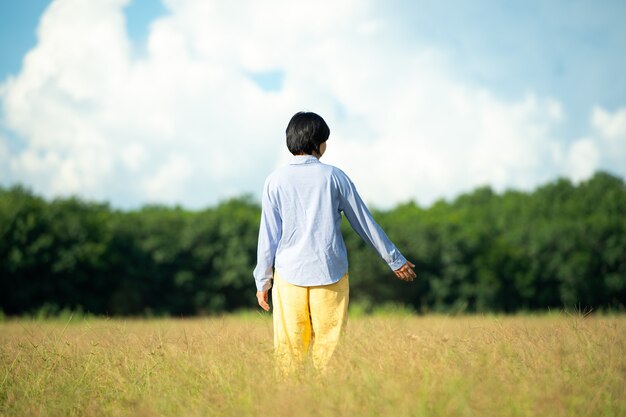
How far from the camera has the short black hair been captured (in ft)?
17.0

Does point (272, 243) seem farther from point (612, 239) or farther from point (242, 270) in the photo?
point (612, 239)

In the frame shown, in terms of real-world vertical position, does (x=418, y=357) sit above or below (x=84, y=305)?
above

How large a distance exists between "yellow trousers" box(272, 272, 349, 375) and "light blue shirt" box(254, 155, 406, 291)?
92 millimetres

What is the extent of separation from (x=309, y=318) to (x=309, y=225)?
0.73m

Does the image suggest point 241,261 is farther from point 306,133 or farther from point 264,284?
point 306,133

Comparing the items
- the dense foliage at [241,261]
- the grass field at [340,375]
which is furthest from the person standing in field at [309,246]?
the dense foliage at [241,261]

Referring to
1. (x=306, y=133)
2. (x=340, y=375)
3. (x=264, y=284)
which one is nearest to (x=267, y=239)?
(x=264, y=284)

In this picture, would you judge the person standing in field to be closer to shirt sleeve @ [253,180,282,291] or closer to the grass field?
shirt sleeve @ [253,180,282,291]

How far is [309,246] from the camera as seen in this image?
5086mm

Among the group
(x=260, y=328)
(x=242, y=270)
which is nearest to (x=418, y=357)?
(x=260, y=328)

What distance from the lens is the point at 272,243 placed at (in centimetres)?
530

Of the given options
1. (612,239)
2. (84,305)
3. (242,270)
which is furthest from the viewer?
(612,239)

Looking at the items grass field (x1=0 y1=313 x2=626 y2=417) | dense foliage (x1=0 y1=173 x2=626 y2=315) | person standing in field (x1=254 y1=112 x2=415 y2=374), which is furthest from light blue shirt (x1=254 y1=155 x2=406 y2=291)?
dense foliage (x1=0 y1=173 x2=626 y2=315)

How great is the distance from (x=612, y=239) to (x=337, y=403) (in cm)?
5804
